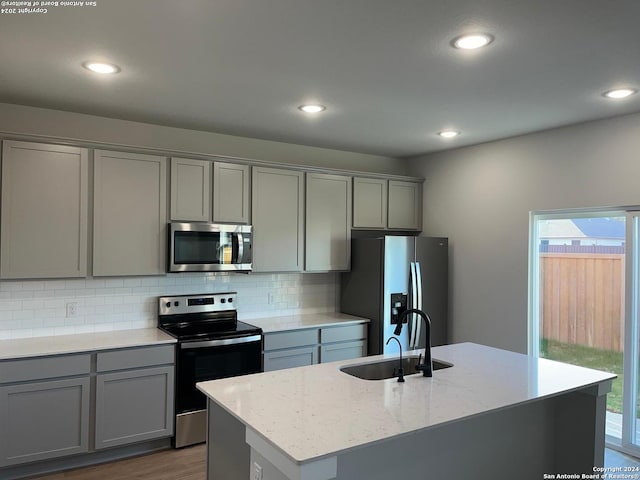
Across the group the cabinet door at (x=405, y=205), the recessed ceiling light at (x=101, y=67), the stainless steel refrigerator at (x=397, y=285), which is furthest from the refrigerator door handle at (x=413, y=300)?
the recessed ceiling light at (x=101, y=67)

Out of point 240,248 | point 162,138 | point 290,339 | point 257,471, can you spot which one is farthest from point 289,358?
point 257,471

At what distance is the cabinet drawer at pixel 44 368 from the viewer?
3014 millimetres

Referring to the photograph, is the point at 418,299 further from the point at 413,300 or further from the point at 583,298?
the point at 583,298

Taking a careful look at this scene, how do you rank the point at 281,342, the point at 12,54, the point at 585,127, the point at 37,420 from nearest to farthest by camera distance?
the point at 12,54 < the point at 37,420 < the point at 585,127 < the point at 281,342

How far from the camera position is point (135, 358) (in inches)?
135

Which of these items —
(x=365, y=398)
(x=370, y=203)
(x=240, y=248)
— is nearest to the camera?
(x=365, y=398)

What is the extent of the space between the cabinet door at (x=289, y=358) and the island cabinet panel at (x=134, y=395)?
2.71 feet

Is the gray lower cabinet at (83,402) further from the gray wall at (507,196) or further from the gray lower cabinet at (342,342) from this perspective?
the gray wall at (507,196)

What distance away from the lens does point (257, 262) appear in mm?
4285

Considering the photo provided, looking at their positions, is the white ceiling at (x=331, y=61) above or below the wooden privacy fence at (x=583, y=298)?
above

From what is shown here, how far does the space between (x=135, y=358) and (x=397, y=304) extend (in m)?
2.31

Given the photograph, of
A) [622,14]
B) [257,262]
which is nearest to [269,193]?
[257,262]

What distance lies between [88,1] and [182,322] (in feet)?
9.03

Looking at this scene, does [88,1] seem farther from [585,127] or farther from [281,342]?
[585,127]
